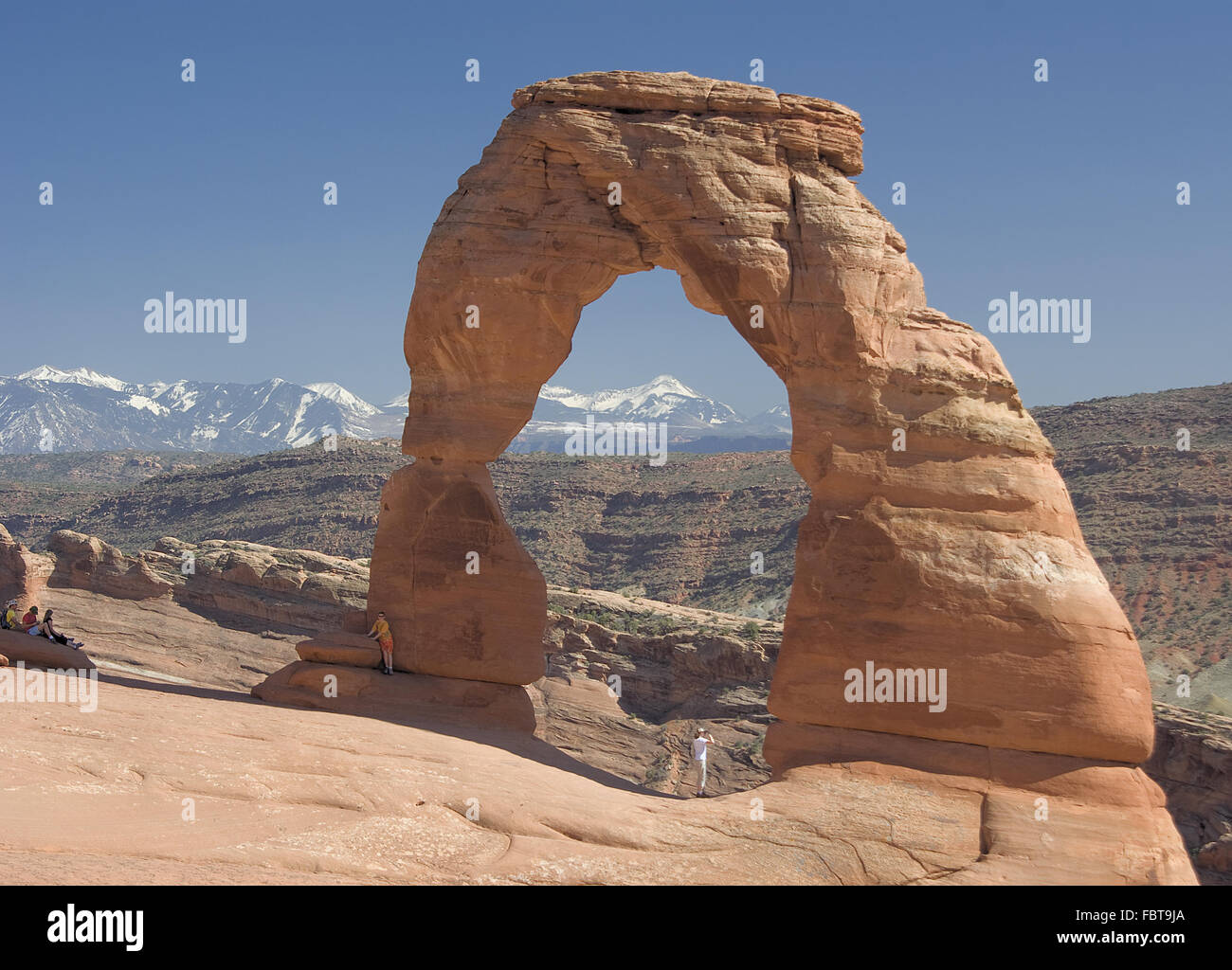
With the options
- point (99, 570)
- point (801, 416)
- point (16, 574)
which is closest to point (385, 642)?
point (801, 416)

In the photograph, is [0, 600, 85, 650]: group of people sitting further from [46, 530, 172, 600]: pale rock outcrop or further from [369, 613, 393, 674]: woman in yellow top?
[46, 530, 172, 600]: pale rock outcrop

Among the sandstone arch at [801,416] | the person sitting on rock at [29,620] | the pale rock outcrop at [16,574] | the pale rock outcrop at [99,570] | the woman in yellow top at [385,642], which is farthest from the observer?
the pale rock outcrop at [99,570]

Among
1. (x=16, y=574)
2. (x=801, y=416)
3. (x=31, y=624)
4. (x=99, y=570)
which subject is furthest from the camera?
(x=99, y=570)

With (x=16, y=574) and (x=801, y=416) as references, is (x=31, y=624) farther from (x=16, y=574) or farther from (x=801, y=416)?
(x=801, y=416)

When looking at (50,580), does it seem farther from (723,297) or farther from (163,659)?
(723,297)

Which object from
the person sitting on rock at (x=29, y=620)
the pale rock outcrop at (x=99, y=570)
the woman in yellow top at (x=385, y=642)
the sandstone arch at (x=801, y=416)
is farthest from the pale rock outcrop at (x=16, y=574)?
the woman in yellow top at (x=385, y=642)

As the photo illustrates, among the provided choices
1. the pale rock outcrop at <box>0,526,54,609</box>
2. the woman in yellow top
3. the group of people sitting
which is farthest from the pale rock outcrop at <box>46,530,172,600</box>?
the woman in yellow top

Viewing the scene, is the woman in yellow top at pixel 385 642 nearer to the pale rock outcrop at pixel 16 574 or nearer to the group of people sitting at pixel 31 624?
the group of people sitting at pixel 31 624

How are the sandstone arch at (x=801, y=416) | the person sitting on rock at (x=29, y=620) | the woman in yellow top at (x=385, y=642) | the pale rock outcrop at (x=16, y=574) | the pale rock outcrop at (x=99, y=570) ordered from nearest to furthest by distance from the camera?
the sandstone arch at (x=801, y=416)
the woman in yellow top at (x=385, y=642)
the person sitting on rock at (x=29, y=620)
the pale rock outcrop at (x=16, y=574)
the pale rock outcrop at (x=99, y=570)
